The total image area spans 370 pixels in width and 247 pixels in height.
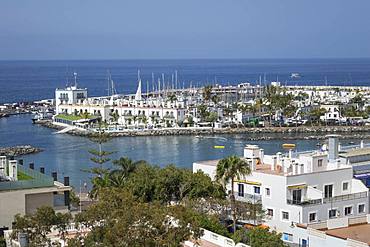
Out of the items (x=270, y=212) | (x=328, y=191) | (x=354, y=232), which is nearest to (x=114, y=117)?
(x=328, y=191)

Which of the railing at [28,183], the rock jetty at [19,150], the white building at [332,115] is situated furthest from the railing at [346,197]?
the white building at [332,115]

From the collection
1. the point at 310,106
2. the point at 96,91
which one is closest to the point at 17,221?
the point at 310,106

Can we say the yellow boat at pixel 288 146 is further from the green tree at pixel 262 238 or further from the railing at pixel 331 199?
the green tree at pixel 262 238

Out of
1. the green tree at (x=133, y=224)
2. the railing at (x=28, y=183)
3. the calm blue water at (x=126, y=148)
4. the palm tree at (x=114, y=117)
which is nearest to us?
the green tree at (x=133, y=224)

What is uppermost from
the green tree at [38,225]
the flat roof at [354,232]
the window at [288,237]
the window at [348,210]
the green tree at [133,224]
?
the green tree at [133,224]

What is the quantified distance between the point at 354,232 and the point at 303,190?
13.4 ft

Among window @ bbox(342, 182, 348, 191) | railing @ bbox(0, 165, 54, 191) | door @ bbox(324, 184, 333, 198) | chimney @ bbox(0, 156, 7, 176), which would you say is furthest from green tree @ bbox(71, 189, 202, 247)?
window @ bbox(342, 182, 348, 191)

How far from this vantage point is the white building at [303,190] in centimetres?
2397

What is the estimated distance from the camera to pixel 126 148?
6906 centimetres

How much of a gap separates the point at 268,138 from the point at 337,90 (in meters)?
41.3

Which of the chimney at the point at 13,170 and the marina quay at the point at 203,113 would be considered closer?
the chimney at the point at 13,170

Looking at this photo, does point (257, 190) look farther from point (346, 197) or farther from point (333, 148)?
point (333, 148)

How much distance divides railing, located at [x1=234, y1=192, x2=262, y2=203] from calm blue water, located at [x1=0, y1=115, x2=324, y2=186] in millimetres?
24722

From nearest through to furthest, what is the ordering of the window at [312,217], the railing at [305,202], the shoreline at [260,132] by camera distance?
the window at [312,217], the railing at [305,202], the shoreline at [260,132]
